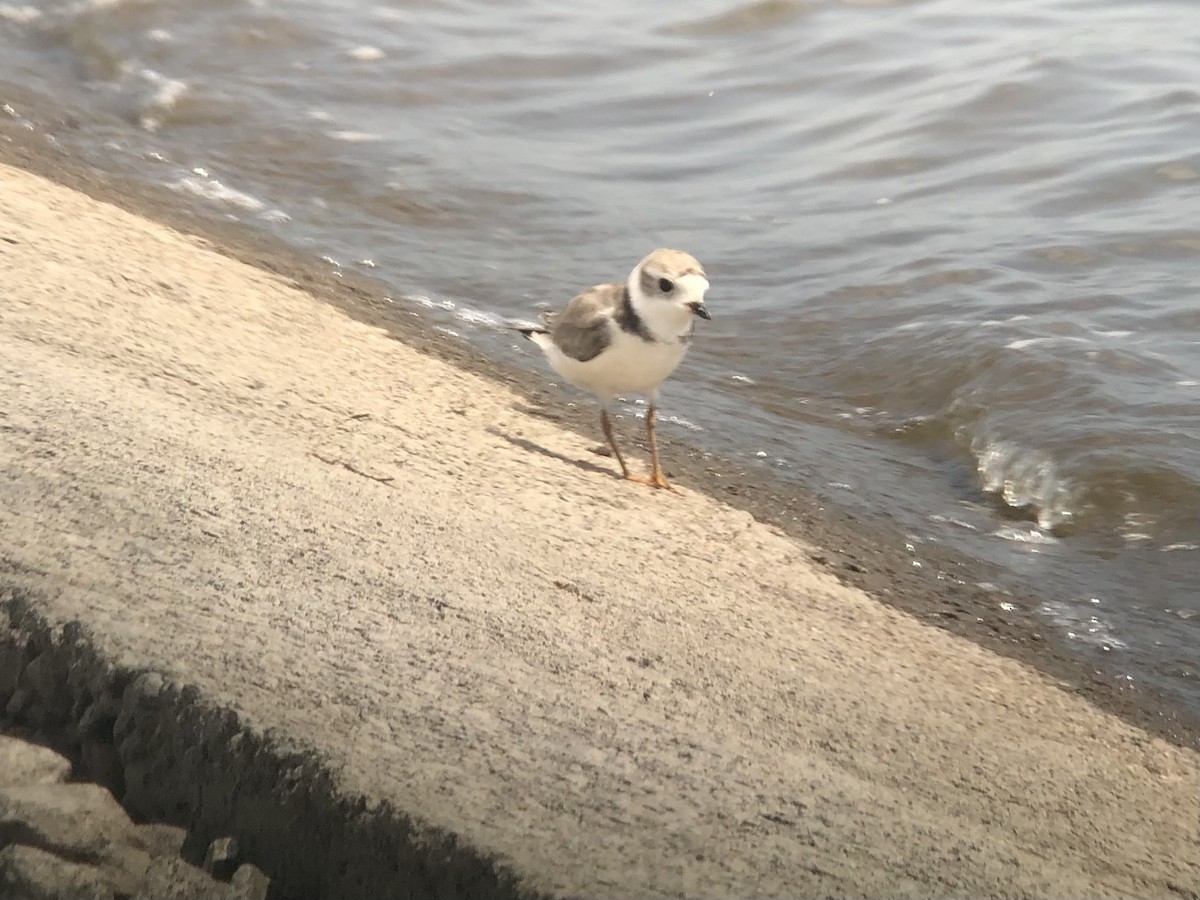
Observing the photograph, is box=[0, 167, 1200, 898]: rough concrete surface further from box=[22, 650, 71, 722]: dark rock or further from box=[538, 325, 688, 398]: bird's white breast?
box=[538, 325, 688, 398]: bird's white breast

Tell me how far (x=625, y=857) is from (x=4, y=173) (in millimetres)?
4512

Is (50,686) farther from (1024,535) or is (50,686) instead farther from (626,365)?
(1024,535)

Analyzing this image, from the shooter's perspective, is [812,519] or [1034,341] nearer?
[812,519]

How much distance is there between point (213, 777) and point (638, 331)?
2.66 metres

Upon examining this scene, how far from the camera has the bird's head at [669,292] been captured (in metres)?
5.01

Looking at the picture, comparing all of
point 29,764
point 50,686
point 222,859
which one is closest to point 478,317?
point 50,686

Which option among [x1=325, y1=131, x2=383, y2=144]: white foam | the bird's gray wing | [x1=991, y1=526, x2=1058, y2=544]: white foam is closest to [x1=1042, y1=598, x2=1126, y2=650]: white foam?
[x1=991, y1=526, x2=1058, y2=544]: white foam

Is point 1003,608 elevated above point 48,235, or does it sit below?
below

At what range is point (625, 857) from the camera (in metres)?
2.64

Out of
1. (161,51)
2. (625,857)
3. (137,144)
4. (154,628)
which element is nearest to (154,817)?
(154,628)

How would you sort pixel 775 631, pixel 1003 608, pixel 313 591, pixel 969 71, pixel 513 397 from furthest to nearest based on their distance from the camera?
pixel 969 71, pixel 513 397, pixel 1003 608, pixel 775 631, pixel 313 591

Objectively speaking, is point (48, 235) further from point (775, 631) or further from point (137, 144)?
point (137, 144)

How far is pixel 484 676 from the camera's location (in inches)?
122

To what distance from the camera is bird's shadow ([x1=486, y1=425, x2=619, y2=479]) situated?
4.96m
